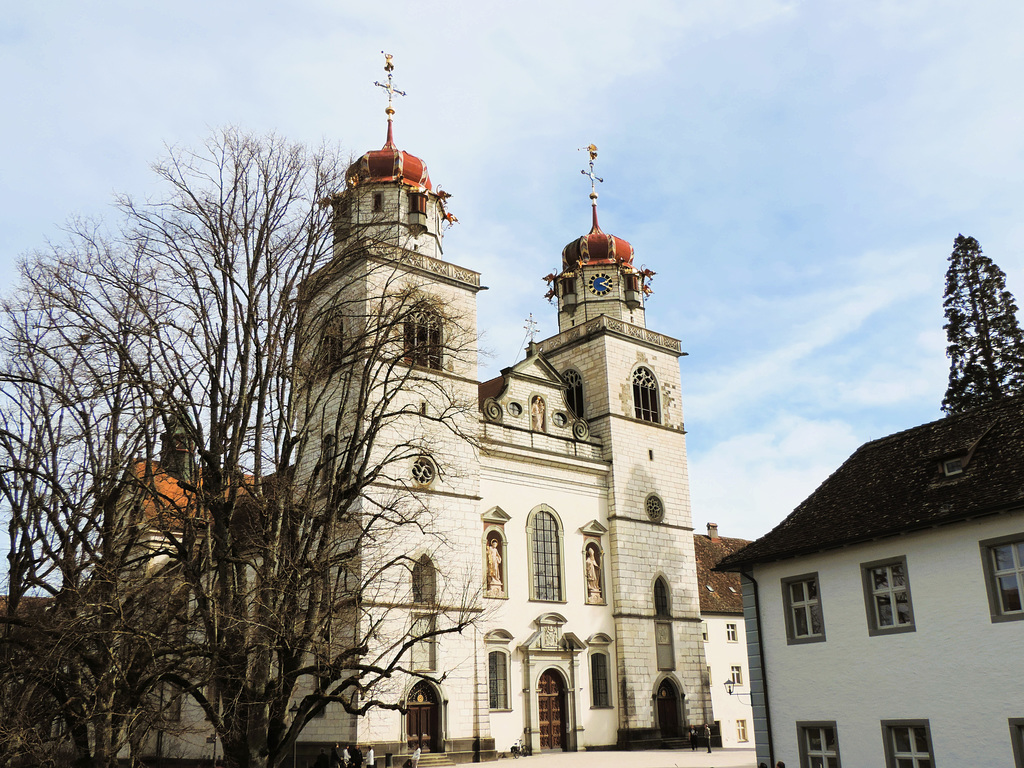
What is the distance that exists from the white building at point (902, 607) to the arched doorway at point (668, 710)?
16.3m

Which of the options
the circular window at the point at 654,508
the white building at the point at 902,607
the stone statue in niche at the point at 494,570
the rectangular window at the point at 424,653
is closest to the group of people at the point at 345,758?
the rectangular window at the point at 424,653

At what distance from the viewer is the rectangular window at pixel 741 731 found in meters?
42.9

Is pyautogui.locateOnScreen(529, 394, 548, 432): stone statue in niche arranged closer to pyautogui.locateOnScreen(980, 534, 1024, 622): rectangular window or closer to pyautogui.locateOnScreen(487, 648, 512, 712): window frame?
pyautogui.locateOnScreen(487, 648, 512, 712): window frame

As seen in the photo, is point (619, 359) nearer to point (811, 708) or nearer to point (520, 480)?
point (520, 480)

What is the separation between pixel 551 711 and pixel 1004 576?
20.4 metres

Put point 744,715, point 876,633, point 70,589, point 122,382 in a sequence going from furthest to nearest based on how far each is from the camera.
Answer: point 744,715 → point 876,633 → point 70,589 → point 122,382

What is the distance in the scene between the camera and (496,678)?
31.8m

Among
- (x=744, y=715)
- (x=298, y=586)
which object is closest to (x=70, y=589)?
(x=298, y=586)

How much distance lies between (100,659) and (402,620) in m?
14.0

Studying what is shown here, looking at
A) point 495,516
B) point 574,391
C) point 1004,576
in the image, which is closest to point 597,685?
point 495,516

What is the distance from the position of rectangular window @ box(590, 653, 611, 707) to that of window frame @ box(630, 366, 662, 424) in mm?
10339

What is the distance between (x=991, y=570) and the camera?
16625 mm

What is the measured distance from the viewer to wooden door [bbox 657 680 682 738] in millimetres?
35938

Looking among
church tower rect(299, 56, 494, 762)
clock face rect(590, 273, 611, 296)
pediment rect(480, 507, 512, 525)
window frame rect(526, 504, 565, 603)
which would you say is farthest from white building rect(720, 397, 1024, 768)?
clock face rect(590, 273, 611, 296)
